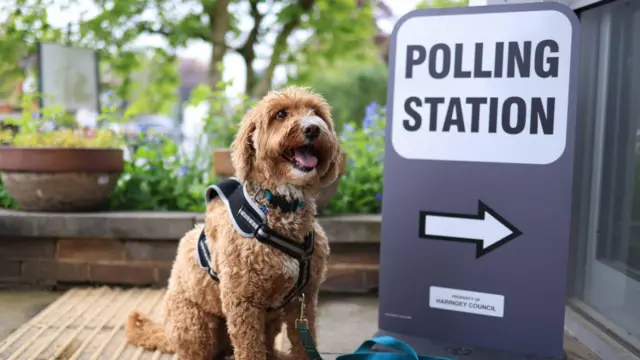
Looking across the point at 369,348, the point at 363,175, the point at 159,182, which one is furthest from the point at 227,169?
the point at 369,348

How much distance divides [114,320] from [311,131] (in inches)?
77.3

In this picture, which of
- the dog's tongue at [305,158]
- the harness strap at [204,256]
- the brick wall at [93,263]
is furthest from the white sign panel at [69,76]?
the dog's tongue at [305,158]

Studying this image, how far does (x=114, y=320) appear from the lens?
3068 mm

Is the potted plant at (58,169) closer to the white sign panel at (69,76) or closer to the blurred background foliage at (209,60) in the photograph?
the blurred background foliage at (209,60)

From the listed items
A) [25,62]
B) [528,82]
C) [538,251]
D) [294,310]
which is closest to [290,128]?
[294,310]

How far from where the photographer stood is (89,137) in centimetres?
405

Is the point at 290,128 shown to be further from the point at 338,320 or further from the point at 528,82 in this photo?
the point at 338,320

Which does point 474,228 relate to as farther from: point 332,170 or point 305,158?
point 305,158

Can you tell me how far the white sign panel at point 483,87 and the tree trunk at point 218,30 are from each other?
17.0 feet

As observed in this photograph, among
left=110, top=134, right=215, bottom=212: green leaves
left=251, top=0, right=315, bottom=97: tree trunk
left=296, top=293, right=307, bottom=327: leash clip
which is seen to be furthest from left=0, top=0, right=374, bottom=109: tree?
left=296, top=293, right=307, bottom=327: leash clip

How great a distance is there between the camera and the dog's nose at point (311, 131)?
72.0 inches

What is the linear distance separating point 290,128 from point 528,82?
1159mm

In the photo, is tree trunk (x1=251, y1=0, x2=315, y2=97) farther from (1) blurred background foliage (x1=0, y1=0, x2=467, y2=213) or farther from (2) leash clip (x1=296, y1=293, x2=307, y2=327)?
(2) leash clip (x1=296, y1=293, x2=307, y2=327)

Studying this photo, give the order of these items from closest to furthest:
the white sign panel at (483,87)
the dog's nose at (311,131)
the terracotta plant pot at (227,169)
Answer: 1. the dog's nose at (311,131)
2. the white sign panel at (483,87)
3. the terracotta plant pot at (227,169)
